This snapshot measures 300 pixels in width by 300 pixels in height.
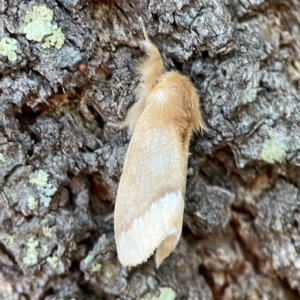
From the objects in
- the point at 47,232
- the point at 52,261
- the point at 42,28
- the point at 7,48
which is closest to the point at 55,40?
the point at 42,28

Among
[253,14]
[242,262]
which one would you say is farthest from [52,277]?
[253,14]

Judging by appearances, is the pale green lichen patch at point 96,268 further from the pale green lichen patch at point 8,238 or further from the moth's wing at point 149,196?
the pale green lichen patch at point 8,238

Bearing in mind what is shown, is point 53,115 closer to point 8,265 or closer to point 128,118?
point 128,118

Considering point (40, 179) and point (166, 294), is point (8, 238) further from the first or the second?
point (166, 294)

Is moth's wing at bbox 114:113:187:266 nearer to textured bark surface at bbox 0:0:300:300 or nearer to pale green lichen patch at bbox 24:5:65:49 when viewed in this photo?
textured bark surface at bbox 0:0:300:300

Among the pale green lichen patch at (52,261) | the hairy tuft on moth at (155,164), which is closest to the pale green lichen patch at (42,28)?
the hairy tuft on moth at (155,164)

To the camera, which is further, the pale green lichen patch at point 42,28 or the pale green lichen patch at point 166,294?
the pale green lichen patch at point 166,294
